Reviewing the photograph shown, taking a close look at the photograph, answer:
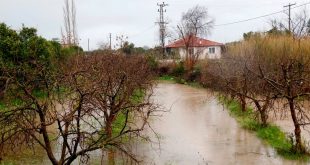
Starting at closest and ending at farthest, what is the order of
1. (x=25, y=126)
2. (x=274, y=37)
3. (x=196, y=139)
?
(x=25, y=126) → (x=196, y=139) → (x=274, y=37)

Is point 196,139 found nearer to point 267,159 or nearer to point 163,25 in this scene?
point 267,159

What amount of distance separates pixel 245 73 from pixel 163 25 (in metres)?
43.9

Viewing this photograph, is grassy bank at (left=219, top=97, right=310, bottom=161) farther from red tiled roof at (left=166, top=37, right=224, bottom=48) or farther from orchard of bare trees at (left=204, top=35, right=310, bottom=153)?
red tiled roof at (left=166, top=37, right=224, bottom=48)

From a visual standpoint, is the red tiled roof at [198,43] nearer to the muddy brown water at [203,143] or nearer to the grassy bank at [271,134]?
the muddy brown water at [203,143]

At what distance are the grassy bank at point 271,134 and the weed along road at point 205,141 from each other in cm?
23

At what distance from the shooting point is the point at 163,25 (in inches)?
2500

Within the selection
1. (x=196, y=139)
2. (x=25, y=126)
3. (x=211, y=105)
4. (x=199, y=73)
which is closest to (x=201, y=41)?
(x=199, y=73)

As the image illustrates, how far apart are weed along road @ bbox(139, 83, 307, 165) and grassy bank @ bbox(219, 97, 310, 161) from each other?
23cm

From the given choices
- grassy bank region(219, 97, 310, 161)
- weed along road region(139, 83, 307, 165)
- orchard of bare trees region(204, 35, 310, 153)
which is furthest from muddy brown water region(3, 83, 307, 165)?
orchard of bare trees region(204, 35, 310, 153)

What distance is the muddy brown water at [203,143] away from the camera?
12.8 m

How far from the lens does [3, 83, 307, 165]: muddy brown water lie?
12844 millimetres

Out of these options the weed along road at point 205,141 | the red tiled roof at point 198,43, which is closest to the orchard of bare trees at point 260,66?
the weed along road at point 205,141

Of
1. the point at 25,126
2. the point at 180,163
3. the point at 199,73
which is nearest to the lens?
the point at 25,126

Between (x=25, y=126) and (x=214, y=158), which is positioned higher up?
(x=25, y=126)
